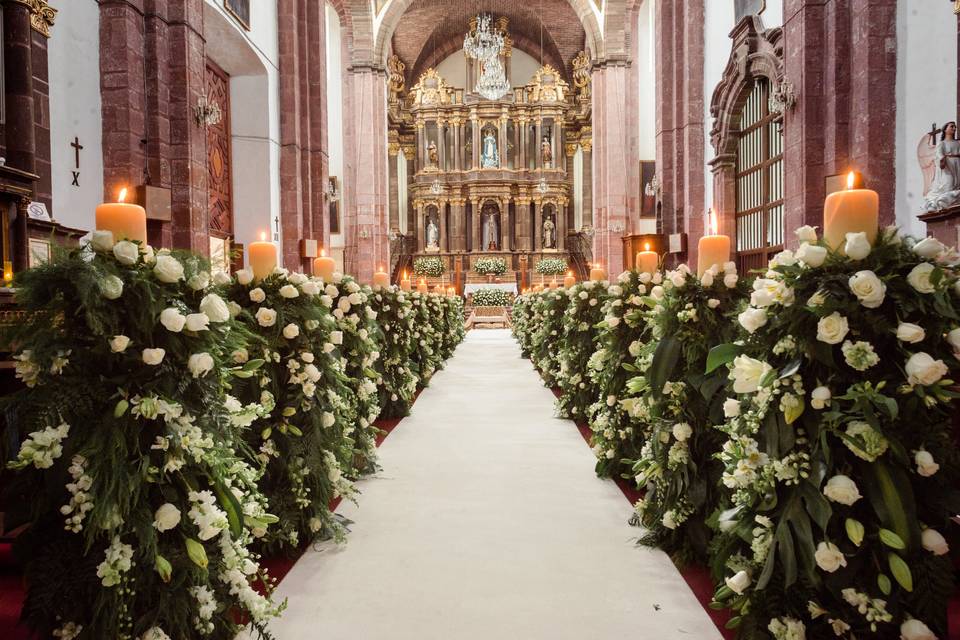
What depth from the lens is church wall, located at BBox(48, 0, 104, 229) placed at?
7.38m

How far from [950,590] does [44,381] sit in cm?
264

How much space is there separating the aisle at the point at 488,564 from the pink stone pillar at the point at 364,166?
17074 millimetres

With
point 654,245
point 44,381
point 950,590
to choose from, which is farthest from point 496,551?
point 654,245

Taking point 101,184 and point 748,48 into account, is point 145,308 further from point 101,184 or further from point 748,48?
point 748,48

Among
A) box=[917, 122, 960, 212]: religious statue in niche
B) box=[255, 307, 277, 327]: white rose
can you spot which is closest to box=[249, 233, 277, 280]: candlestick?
box=[255, 307, 277, 327]: white rose

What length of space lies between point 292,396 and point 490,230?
2821 centimetres

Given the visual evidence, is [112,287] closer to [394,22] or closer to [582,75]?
[394,22]

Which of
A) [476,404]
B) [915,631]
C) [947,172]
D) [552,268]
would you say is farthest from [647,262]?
[552,268]

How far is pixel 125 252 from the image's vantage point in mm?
1952

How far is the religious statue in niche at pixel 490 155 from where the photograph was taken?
101ft

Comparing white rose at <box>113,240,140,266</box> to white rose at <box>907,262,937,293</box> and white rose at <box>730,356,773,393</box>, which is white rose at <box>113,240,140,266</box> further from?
white rose at <box>907,262,937,293</box>

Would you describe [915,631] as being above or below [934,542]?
below

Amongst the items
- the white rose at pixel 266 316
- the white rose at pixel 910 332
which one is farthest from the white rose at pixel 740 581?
the white rose at pixel 266 316

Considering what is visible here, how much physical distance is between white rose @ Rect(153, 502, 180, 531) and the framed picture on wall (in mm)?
10975
